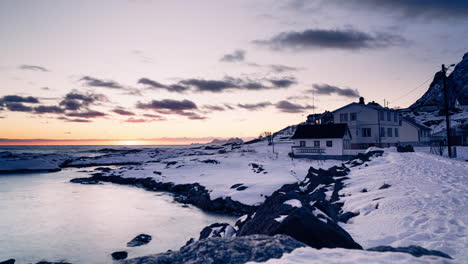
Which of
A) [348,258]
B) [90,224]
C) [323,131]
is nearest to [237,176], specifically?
[90,224]

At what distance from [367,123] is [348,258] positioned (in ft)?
163

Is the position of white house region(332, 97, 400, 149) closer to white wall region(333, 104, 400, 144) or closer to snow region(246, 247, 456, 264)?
white wall region(333, 104, 400, 144)

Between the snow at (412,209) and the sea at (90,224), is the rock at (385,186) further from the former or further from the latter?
the sea at (90,224)

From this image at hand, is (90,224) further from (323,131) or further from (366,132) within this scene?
(366,132)

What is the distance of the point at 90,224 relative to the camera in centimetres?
1906

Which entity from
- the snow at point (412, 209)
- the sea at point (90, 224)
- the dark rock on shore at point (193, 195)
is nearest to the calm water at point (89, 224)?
the sea at point (90, 224)

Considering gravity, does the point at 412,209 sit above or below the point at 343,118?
below

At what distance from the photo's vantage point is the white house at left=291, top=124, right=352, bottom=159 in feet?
143

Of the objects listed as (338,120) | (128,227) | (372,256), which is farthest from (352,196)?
(338,120)

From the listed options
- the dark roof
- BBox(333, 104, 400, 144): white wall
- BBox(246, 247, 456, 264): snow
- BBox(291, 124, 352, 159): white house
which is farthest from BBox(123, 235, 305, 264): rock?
BBox(333, 104, 400, 144): white wall

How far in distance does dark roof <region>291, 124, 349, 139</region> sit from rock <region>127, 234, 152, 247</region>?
35393 mm

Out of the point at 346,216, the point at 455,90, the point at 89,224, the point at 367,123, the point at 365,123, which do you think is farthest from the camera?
the point at 455,90

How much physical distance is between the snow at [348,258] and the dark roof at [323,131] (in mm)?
40592

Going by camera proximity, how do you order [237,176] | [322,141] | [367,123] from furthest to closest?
[367,123], [322,141], [237,176]
